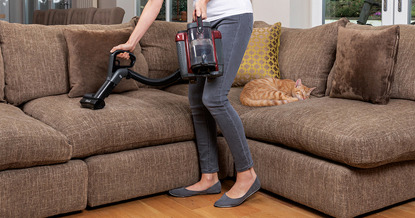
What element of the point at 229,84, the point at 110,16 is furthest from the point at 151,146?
the point at 110,16

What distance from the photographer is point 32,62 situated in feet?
8.11

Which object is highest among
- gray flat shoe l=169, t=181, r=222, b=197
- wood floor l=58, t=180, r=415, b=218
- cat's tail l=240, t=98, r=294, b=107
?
cat's tail l=240, t=98, r=294, b=107

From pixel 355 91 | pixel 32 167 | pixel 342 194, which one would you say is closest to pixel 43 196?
pixel 32 167

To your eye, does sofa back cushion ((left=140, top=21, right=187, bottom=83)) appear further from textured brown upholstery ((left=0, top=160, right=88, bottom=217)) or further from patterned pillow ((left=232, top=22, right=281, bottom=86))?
textured brown upholstery ((left=0, top=160, right=88, bottom=217))

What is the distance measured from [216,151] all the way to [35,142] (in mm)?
848

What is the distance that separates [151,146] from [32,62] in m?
0.84

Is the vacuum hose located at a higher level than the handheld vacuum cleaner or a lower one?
lower

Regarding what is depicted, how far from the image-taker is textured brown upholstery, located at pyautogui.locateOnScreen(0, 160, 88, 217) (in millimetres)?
1761

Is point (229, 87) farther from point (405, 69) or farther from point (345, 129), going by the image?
point (405, 69)

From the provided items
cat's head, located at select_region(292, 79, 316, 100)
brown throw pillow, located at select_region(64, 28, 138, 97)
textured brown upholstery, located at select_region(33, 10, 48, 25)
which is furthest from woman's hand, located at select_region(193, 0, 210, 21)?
textured brown upholstery, located at select_region(33, 10, 48, 25)

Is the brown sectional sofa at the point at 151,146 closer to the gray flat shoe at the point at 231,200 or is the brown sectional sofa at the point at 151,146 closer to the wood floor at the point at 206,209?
the wood floor at the point at 206,209

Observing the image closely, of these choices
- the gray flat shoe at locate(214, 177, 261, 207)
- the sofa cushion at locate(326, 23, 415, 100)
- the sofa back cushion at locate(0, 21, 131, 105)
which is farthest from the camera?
the sofa back cushion at locate(0, 21, 131, 105)

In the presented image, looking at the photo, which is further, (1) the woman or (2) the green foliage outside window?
Result: (2) the green foliage outside window

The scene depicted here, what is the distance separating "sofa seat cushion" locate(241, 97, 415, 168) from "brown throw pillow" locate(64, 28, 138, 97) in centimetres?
86
